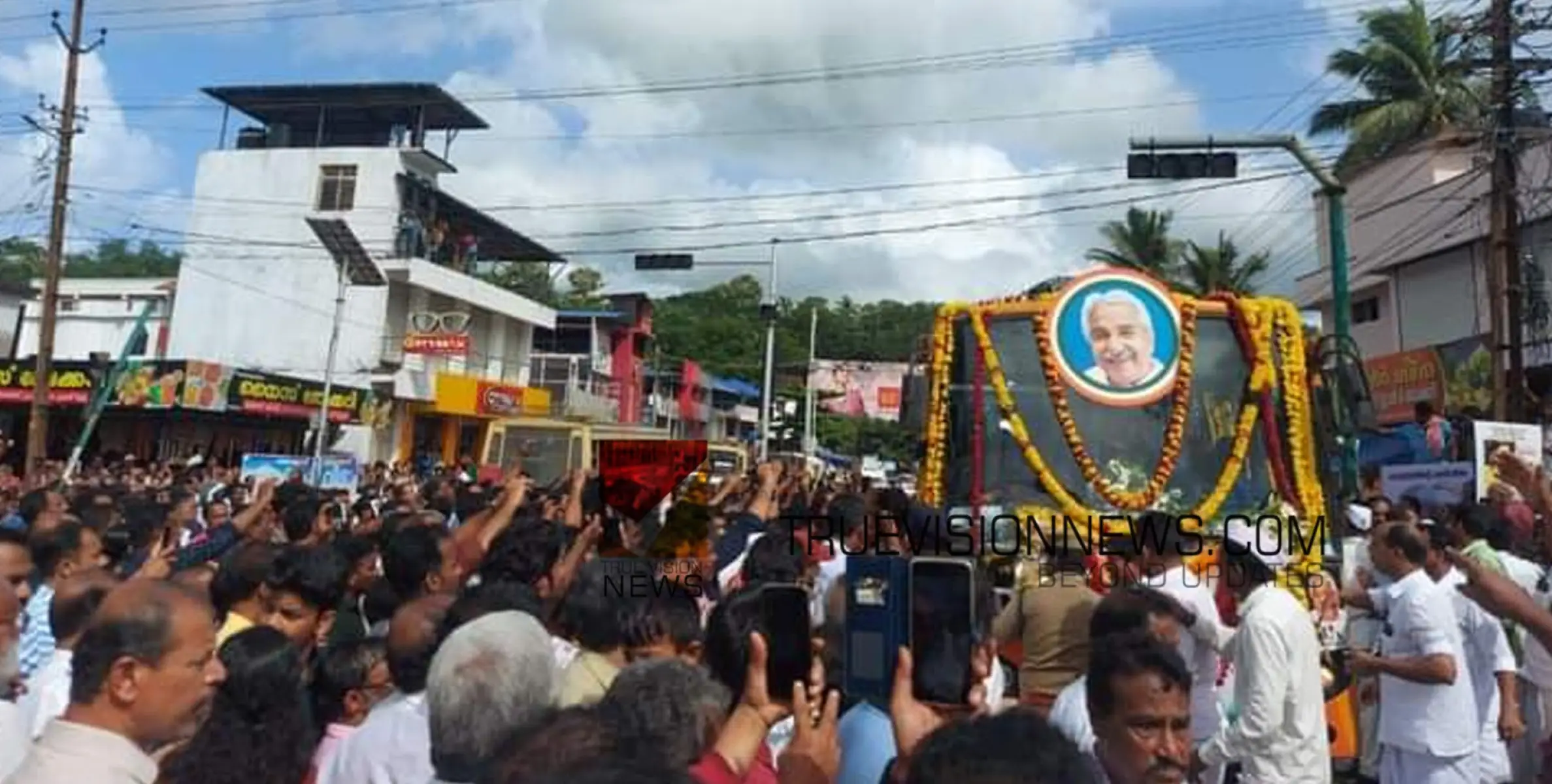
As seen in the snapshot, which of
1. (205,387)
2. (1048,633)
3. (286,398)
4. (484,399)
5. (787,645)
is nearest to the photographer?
(787,645)

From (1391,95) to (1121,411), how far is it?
2403cm

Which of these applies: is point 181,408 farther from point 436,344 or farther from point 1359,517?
point 1359,517

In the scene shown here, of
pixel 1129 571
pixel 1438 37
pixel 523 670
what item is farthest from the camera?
pixel 1438 37

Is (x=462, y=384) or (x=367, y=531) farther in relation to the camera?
(x=462, y=384)

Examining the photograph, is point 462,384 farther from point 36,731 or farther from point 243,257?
point 36,731

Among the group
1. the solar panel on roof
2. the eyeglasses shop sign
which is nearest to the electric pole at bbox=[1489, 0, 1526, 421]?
the solar panel on roof

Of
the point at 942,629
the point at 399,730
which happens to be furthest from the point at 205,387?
the point at 942,629

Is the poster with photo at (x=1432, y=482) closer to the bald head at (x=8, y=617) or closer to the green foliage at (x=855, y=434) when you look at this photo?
the bald head at (x=8, y=617)

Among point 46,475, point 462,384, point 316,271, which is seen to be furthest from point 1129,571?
point 316,271

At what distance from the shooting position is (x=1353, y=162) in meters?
26.8

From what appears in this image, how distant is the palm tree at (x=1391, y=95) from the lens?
26.1m

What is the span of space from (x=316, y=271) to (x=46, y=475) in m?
16.8

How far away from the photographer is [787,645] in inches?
104

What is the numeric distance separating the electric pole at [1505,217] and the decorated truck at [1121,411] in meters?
10.4
